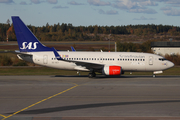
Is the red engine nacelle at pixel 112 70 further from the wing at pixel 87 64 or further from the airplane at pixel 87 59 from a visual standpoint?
the wing at pixel 87 64

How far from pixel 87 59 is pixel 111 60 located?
3.36 metres

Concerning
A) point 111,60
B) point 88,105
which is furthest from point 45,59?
point 88,105

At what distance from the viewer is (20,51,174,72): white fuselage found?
109ft

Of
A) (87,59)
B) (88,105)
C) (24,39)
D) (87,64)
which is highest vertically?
(24,39)

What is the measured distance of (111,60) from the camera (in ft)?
109

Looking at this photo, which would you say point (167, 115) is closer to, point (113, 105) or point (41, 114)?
point (113, 105)

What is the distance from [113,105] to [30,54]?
2125 cm

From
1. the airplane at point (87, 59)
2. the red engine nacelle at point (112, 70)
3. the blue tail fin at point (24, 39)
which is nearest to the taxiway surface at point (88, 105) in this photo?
the red engine nacelle at point (112, 70)

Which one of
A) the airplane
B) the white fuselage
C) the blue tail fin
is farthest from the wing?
the blue tail fin

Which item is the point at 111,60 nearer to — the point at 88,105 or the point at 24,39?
the point at 24,39

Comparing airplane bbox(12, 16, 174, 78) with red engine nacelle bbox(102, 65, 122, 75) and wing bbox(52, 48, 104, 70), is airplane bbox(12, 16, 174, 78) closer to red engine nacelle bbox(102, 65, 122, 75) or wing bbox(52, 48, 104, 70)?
wing bbox(52, 48, 104, 70)

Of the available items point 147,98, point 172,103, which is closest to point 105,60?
point 147,98

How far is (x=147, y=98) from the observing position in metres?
18.3

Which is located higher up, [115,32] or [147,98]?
[115,32]
